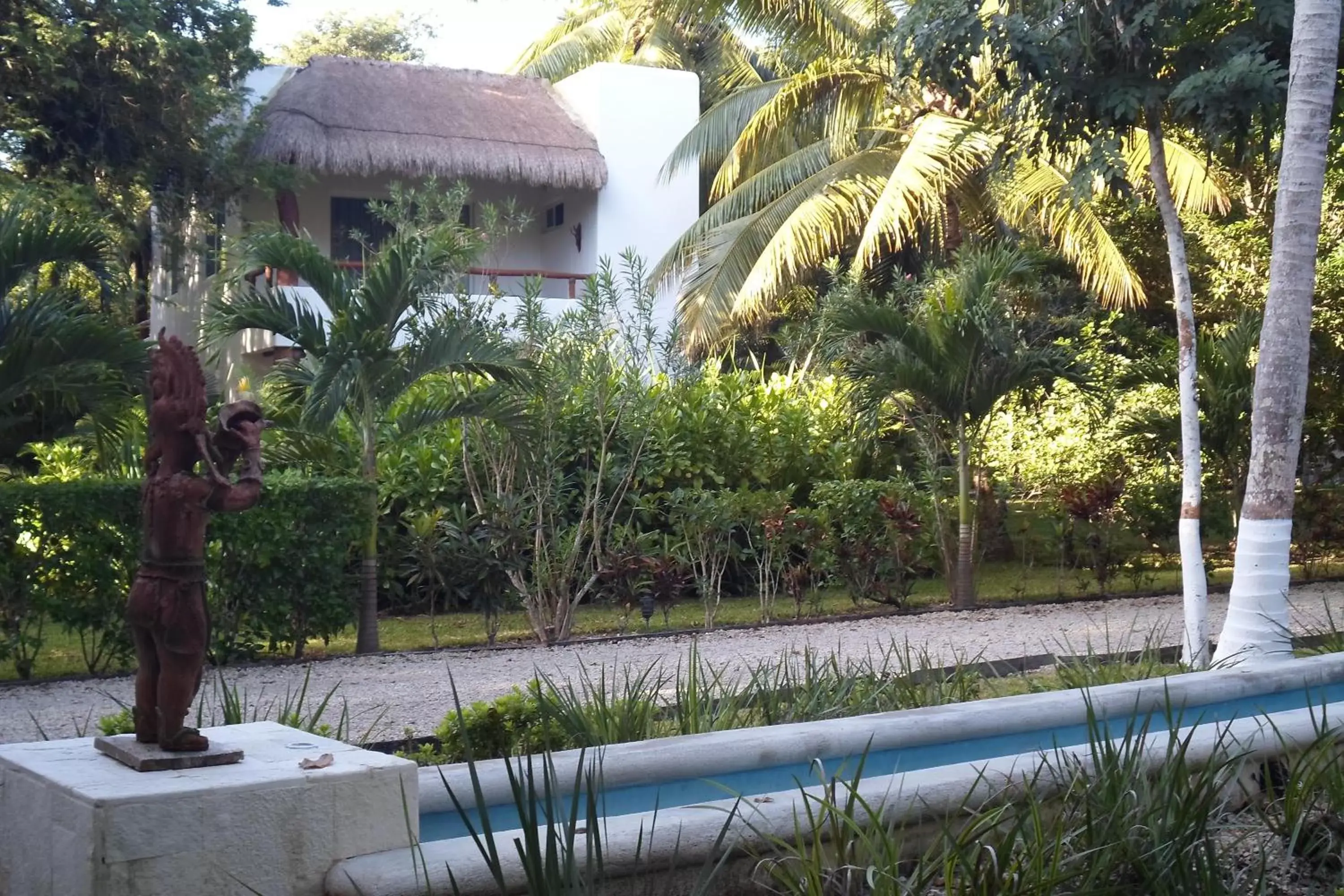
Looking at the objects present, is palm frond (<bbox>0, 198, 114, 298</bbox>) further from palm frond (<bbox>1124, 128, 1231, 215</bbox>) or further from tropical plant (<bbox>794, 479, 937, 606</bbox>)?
palm frond (<bbox>1124, 128, 1231, 215</bbox>)

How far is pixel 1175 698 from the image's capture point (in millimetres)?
4840

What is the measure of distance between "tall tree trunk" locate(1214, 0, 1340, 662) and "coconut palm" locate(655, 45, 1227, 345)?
827cm

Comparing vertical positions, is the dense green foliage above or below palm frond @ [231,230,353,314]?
above

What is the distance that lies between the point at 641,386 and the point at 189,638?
980cm

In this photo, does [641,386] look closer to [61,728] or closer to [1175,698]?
[61,728]

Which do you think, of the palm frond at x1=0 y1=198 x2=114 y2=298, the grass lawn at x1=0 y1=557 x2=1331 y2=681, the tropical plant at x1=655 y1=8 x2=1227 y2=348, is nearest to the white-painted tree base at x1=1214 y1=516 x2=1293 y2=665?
the grass lawn at x1=0 y1=557 x2=1331 y2=681

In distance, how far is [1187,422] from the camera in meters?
9.27

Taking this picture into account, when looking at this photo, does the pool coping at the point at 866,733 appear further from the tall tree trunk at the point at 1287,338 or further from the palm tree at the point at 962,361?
the palm tree at the point at 962,361

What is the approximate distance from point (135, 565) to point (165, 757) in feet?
20.9

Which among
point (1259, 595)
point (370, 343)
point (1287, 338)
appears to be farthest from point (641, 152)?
point (1259, 595)

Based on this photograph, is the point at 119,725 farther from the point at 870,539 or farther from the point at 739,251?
the point at 739,251

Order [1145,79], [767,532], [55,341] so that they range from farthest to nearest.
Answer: [767,532]
[1145,79]
[55,341]

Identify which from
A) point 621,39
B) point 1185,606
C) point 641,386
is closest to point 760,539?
point 641,386

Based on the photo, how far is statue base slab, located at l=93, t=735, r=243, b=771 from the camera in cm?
303
